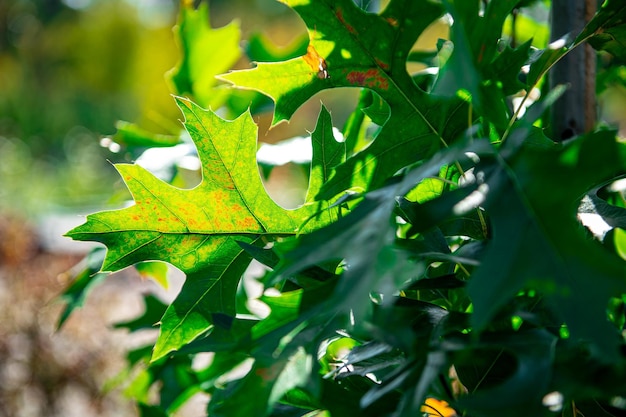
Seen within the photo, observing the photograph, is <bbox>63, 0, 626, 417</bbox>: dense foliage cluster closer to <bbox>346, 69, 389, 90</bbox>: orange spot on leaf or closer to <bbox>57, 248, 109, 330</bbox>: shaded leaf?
<bbox>346, 69, 389, 90</bbox>: orange spot on leaf

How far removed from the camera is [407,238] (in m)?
0.58

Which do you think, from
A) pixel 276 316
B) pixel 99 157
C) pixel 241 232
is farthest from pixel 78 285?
pixel 99 157

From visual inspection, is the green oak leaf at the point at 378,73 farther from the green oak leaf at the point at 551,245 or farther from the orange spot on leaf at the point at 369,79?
the green oak leaf at the point at 551,245

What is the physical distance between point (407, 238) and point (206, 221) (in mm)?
245

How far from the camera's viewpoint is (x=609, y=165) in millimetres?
477

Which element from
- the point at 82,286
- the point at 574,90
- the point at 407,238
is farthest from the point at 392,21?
the point at 82,286

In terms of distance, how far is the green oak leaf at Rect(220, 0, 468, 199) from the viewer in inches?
26.5

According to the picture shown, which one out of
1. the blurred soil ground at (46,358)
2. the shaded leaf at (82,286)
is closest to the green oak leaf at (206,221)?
the shaded leaf at (82,286)

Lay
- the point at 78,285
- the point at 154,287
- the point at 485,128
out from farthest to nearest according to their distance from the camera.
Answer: the point at 154,287 < the point at 78,285 < the point at 485,128

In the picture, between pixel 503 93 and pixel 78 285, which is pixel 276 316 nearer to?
pixel 503 93

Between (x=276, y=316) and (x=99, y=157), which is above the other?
(x=276, y=316)

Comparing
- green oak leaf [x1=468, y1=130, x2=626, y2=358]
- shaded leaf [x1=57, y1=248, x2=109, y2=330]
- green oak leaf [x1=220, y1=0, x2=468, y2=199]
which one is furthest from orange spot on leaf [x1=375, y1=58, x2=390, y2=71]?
shaded leaf [x1=57, y1=248, x2=109, y2=330]

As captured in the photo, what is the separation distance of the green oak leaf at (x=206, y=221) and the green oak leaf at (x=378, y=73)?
0.15 ft

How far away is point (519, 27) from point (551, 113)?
A: 0.99 ft
